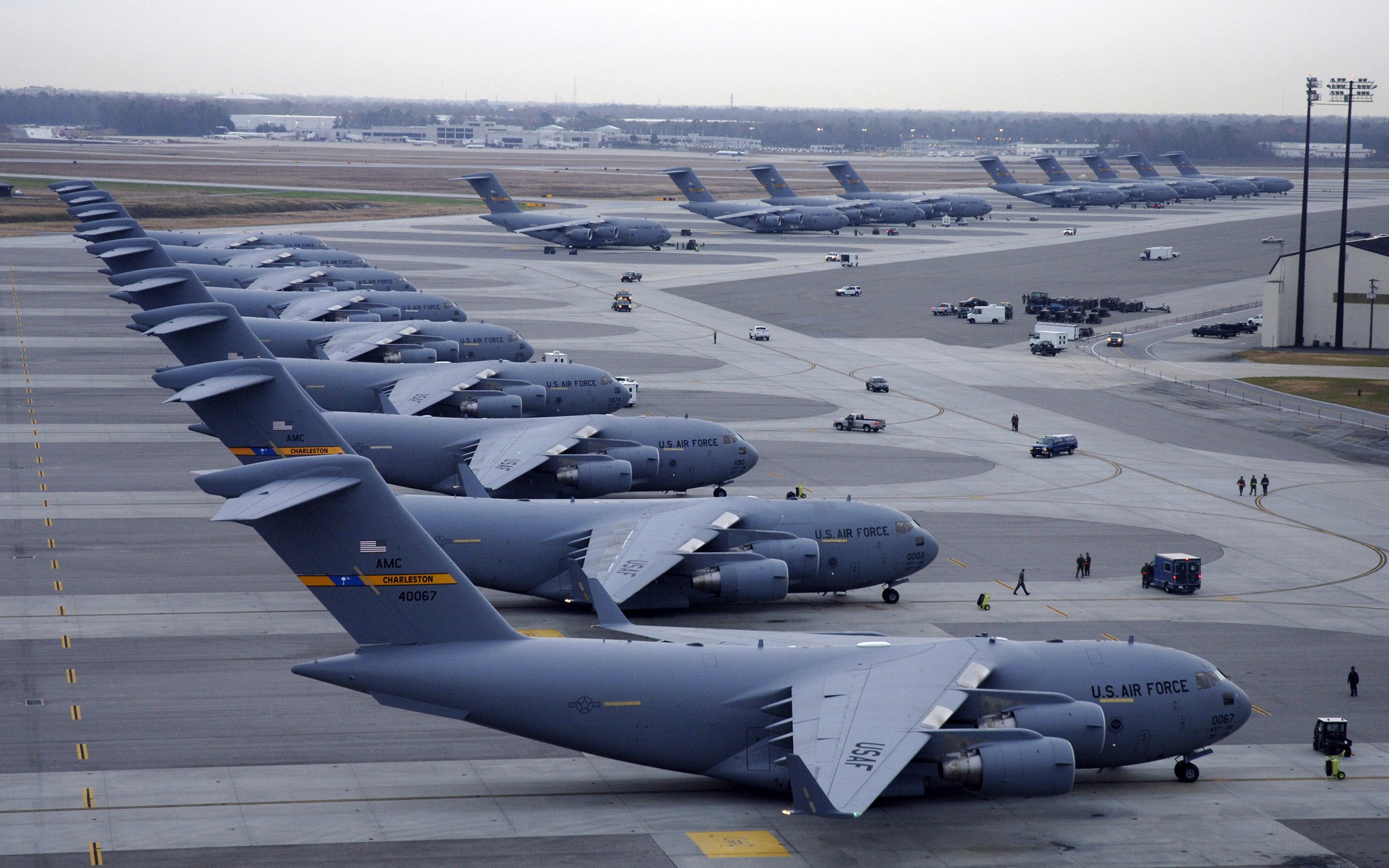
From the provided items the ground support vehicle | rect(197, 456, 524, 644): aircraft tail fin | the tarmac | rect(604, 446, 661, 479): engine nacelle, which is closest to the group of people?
the tarmac

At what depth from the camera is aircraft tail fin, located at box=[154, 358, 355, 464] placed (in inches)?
1347

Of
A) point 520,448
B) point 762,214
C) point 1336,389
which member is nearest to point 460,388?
point 520,448

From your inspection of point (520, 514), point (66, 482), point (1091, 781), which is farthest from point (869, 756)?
point (66, 482)

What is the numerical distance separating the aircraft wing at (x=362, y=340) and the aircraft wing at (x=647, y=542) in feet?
108

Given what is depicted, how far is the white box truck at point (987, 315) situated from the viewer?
107375 millimetres

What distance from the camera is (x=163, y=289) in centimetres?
6122

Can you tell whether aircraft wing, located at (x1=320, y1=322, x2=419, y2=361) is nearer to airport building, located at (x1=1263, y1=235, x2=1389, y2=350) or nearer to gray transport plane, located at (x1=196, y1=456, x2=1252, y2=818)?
gray transport plane, located at (x1=196, y1=456, x2=1252, y2=818)

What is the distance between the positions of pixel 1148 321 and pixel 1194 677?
282 ft

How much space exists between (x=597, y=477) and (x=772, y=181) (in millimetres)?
133502

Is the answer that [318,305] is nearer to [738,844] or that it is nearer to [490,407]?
[490,407]

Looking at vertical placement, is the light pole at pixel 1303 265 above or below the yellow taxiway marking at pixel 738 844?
above

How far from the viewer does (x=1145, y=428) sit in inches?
2793

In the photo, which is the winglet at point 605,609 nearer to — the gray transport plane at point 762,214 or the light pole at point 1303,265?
the light pole at point 1303,265

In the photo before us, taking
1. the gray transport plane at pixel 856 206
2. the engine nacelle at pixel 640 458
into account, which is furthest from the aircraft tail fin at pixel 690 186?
the engine nacelle at pixel 640 458
